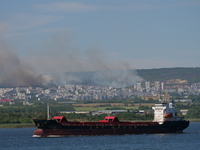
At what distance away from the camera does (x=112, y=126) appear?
101 m

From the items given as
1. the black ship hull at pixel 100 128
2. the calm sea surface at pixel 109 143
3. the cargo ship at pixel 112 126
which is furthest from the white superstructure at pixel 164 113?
the calm sea surface at pixel 109 143

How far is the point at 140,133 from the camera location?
104688 millimetres

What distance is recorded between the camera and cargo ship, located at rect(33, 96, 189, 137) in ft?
318

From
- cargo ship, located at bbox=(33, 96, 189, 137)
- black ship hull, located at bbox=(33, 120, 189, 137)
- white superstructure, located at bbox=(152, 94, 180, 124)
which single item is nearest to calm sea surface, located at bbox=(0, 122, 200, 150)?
black ship hull, located at bbox=(33, 120, 189, 137)

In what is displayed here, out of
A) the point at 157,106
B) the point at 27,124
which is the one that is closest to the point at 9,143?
the point at 157,106

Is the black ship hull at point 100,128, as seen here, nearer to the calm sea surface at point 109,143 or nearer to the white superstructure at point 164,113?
the white superstructure at point 164,113

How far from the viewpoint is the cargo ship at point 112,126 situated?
3819 inches

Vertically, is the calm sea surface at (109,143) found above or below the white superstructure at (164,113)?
below

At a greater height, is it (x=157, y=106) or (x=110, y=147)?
(x=157, y=106)

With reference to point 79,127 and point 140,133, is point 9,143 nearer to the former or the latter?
point 79,127

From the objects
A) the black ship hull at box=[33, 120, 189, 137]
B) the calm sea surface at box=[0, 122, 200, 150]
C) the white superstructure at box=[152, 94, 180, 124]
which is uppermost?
the white superstructure at box=[152, 94, 180, 124]

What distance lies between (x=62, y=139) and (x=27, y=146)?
10404 millimetres

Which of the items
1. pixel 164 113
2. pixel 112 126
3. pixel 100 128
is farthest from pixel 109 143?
pixel 164 113

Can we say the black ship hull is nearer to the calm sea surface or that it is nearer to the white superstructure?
the white superstructure
